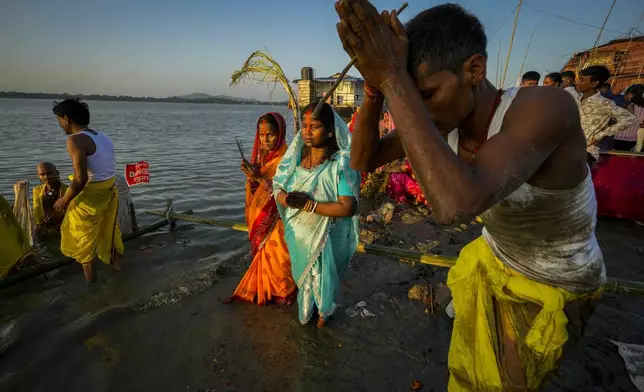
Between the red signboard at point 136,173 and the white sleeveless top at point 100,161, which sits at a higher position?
the white sleeveless top at point 100,161

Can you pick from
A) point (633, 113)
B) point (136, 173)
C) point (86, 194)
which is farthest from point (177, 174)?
point (633, 113)

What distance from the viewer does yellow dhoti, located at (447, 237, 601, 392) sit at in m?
1.45

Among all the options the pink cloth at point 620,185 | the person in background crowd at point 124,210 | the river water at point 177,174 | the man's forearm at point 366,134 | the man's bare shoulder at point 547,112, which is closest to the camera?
the man's bare shoulder at point 547,112

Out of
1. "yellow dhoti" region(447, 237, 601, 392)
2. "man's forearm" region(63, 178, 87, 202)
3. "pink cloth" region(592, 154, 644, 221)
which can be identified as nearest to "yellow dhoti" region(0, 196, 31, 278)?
"man's forearm" region(63, 178, 87, 202)

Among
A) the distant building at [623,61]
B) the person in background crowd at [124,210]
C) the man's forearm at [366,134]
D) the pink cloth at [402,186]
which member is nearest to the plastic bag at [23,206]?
the person in background crowd at [124,210]

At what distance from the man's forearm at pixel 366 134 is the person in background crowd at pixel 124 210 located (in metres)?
4.96

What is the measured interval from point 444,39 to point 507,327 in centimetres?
123

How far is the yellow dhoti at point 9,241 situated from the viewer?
4078 mm

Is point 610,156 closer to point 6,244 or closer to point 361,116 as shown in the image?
point 361,116

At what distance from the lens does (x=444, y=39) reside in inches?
45.6

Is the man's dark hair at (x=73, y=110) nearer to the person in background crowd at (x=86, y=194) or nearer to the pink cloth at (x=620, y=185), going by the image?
the person in background crowd at (x=86, y=194)

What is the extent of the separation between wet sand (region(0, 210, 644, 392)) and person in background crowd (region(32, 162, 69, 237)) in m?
1.48

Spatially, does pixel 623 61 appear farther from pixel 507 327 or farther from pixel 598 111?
pixel 507 327

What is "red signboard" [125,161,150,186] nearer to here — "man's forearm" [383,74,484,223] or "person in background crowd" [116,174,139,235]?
"person in background crowd" [116,174,139,235]
